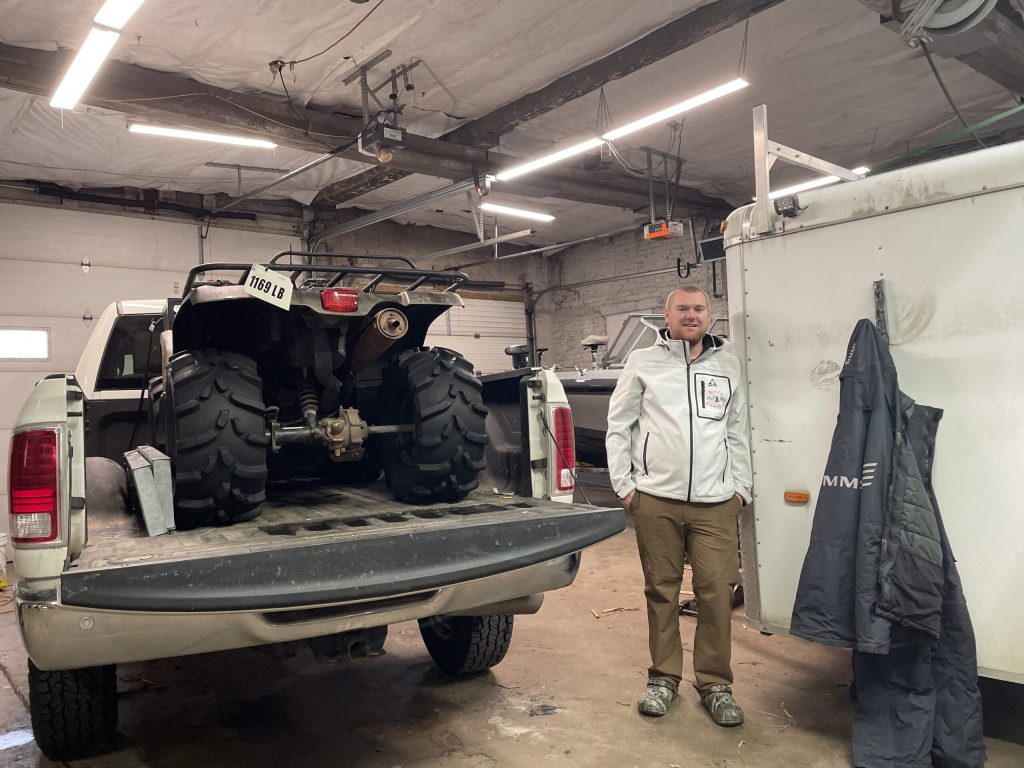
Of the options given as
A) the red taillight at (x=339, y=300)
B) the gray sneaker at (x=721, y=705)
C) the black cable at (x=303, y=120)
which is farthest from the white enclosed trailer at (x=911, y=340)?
the black cable at (x=303, y=120)

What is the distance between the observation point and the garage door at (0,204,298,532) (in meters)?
7.99

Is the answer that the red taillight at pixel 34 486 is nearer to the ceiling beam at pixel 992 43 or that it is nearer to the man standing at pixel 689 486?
the man standing at pixel 689 486

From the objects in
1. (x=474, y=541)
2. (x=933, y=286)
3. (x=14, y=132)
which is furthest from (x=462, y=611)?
(x=14, y=132)

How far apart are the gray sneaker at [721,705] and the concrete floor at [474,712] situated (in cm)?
4

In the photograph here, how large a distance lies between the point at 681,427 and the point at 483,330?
36.0 ft

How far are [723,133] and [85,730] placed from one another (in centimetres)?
790

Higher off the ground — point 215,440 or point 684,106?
point 684,106

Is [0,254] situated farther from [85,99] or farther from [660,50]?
[660,50]

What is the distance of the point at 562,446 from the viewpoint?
2.89 metres

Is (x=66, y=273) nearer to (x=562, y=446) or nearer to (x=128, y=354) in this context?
(x=128, y=354)

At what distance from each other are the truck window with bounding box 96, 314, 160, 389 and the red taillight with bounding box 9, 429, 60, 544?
2.23 m

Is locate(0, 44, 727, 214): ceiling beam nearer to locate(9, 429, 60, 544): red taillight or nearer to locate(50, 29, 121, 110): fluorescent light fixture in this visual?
locate(50, 29, 121, 110): fluorescent light fixture

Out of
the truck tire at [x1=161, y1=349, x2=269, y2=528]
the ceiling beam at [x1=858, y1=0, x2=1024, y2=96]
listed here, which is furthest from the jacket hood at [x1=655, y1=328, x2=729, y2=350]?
the ceiling beam at [x1=858, y1=0, x2=1024, y2=96]

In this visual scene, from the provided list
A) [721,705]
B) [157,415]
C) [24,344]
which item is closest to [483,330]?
[24,344]
